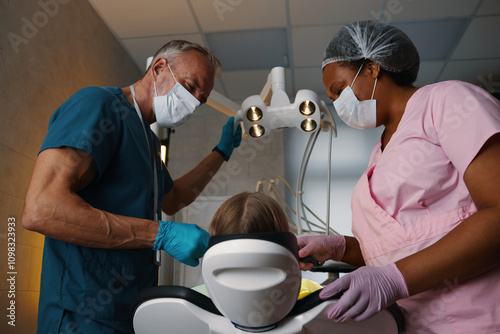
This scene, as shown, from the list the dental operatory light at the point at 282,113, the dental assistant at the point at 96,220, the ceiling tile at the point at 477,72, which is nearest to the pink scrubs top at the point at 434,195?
the dental assistant at the point at 96,220

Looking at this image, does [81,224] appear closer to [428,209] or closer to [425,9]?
[428,209]

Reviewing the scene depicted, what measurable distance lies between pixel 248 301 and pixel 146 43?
2939 millimetres

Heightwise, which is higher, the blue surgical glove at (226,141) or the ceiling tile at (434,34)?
the ceiling tile at (434,34)

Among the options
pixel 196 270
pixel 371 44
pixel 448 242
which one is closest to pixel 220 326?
pixel 448 242

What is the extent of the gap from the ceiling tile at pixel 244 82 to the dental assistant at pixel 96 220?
237 centimetres

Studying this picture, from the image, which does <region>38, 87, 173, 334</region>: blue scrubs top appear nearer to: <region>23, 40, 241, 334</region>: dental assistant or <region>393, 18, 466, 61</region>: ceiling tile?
<region>23, 40, 241, 334</region>: dental assistant

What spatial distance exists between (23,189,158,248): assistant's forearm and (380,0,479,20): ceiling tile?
2452 millimetres

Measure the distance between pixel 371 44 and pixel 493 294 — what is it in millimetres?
785

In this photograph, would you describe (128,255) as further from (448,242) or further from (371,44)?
(371,44)

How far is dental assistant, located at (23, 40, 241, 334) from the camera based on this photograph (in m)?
1.08

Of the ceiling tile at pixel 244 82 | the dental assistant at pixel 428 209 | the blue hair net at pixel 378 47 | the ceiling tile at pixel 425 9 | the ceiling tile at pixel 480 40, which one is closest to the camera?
the dental assistant at pixel 428 209

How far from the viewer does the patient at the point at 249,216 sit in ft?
2.96

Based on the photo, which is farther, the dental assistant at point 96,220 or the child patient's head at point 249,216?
the dental assistant at point 96,220

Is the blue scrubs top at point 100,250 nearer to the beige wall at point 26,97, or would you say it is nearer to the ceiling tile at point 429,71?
the beige wall at point 26,97
